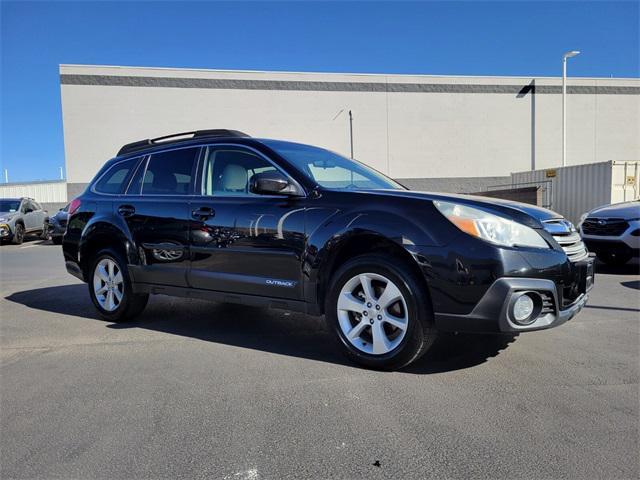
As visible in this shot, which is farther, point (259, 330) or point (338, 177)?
point (259, 330)

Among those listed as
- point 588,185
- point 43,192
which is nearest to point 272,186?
point 588,185

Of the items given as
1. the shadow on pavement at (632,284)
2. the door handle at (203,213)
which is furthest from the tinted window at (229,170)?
the shadow on pavement at (632,284)

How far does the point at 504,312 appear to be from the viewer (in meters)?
3.18

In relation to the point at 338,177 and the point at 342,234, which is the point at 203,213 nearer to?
the point at 338,177

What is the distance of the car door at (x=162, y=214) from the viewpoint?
4684mm

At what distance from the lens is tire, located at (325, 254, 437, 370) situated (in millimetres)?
3410

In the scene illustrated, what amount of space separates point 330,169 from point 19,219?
16836 millimetres

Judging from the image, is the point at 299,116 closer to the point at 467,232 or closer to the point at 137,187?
the point at 137,187

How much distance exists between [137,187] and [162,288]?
3.76ft

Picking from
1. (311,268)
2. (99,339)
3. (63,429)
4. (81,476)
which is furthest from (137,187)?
(81,476)

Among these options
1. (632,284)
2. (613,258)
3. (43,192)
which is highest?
(43,192)

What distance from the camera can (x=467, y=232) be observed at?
3279 mm

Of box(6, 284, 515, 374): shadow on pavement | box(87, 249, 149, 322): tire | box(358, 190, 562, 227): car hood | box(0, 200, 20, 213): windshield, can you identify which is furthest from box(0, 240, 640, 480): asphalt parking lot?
box(0, 200, 20, 213): windshield

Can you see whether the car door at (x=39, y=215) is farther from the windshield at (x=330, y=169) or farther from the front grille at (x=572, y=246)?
the front grille at (x=572, y=246)
